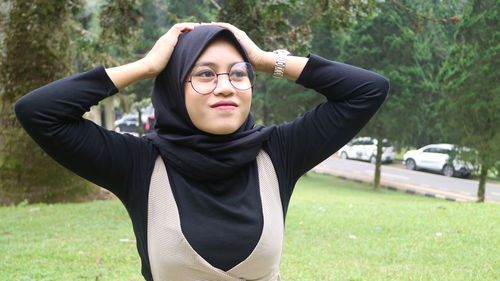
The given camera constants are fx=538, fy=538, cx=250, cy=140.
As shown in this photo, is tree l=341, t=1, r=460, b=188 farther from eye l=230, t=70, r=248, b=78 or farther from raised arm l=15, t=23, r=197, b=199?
raised arm l=15, t=23, r=197, b=199

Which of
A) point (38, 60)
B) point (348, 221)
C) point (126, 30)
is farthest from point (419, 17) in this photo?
point (38, 60)

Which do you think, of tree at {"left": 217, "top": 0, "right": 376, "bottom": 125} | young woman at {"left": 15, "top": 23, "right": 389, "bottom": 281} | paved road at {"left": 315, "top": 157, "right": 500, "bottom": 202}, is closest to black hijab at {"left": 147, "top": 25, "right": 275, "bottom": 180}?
young woman at {"left": 15, "top": 23, "right": 389, "bottom": 281}

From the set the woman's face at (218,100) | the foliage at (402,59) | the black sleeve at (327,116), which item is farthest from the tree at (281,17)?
the foliage at (402,59)

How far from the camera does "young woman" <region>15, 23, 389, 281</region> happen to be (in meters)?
1.99

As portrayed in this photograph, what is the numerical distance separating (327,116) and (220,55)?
1.66ft

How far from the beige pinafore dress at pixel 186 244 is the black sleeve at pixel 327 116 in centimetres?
11

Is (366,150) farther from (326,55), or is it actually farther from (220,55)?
(220,55)

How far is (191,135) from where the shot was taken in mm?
2125

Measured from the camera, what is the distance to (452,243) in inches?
240

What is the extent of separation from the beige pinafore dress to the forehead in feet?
1.41

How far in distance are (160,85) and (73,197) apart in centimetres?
818

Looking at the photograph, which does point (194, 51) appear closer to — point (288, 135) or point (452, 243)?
point (288, 135)

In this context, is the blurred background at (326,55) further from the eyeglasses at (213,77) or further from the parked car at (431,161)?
the eyeglasses at (213,77)

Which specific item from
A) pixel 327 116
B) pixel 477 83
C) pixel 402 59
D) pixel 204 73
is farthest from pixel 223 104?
pixel 402 59
